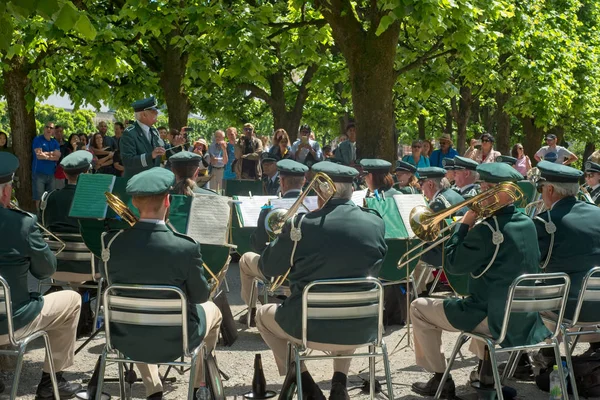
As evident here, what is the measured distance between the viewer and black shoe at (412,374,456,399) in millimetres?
6094

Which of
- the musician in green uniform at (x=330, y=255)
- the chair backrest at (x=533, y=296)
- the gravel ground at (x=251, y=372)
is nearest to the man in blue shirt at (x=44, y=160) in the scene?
the gravel ground at (x=251, y=372)

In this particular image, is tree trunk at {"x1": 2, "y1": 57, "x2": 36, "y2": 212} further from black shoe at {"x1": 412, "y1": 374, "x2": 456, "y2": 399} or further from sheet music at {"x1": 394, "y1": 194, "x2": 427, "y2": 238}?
black shoe at {"x1": 412, "y1": 374, "x2": 456, "y2": 399}

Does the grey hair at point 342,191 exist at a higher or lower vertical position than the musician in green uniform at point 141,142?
lower

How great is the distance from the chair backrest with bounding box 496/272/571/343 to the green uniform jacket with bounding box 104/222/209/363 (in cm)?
184

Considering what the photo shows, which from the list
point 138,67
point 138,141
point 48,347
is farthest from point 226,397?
point 138,67

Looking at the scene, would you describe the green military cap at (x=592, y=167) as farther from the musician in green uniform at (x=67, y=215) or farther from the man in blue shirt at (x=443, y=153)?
the man in blue shirt at (x=443, y=153)

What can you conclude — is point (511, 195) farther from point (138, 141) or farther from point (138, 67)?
Result: point (138, 67)

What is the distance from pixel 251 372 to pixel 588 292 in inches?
106

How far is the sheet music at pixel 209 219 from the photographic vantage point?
21.1 feet

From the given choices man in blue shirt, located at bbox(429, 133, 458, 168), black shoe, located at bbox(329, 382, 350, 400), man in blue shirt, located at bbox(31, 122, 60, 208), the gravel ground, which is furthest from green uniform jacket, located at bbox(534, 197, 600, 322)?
man in blue shirt, located at bbox(31, 122, 60, 208)

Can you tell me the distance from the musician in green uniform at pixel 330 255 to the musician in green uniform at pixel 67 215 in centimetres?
247

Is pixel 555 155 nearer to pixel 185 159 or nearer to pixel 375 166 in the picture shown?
pixel 375 166

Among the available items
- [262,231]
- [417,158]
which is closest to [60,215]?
[262,231]

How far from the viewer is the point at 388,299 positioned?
8602mm
